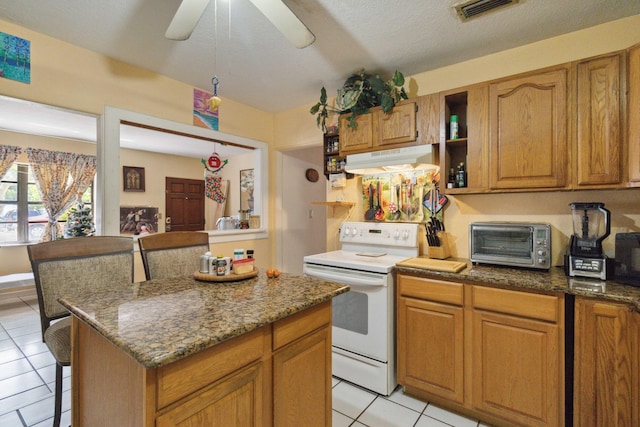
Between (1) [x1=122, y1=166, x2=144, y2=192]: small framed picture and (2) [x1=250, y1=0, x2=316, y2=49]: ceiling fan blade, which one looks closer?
(2) [x1=250, y1=0, x2=316, y2=49]: ceiling fan blade

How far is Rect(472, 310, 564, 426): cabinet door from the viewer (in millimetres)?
1601

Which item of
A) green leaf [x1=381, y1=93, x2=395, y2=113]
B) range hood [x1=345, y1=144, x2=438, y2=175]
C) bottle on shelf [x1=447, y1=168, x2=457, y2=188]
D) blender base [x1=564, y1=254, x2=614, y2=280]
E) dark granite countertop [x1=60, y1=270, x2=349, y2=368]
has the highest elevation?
green leaf [x1=381, y1=93, x2=395, y2=113]

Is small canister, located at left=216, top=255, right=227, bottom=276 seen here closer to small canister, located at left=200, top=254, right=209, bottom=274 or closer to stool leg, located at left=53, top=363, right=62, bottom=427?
small canister, located at left=200, top=254, right=209, bottom=274

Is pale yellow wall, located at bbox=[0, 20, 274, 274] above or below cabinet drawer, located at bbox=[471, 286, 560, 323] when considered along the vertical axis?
above

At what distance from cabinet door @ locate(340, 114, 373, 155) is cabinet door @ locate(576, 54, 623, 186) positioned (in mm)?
1326

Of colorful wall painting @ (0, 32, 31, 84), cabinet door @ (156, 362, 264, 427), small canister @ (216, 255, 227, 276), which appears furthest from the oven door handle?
colorful wall painting @ (0, 32, 31, 84)

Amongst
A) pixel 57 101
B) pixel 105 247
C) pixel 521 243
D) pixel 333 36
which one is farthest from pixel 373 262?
pixel 57 101

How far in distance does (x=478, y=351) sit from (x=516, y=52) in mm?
2080

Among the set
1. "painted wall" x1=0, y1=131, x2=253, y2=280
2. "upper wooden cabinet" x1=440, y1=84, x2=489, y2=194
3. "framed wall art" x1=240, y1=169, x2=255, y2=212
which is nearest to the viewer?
"upper wooden cabinet" x1=440, y1=84, x2=489, y2=194

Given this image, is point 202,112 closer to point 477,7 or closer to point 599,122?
point 477,7

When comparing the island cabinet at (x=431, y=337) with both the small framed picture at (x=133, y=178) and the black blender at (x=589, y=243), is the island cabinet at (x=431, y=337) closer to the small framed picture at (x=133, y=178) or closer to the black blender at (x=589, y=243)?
the black blender at (x=589, y=243)

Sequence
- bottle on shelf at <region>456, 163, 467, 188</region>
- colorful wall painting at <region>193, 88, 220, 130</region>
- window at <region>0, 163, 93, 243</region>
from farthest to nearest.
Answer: window at <region>0, 163, 93, 243</region>, colorful wall painting at <region>193, 88, 220, 130</region>, bottle on shelf at <region>456, 163, 467, 188</region>

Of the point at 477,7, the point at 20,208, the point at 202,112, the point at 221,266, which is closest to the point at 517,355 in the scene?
the point at 221,266

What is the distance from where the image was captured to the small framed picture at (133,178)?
19.4ft
